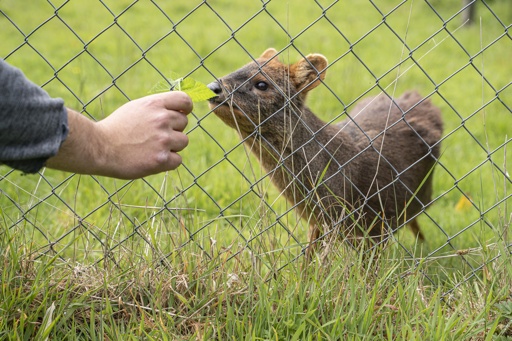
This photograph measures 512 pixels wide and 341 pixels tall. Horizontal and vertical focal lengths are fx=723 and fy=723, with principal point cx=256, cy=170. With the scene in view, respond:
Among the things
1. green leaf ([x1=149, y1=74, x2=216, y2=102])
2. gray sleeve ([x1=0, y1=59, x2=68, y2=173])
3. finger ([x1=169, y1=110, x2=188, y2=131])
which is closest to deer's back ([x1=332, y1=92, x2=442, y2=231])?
green leaf ([x1=149, y1=74, x2=216, y2=102])

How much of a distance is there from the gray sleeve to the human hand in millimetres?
121

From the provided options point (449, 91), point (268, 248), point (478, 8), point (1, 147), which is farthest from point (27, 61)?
point (478, 8)

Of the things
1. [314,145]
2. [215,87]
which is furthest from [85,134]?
[314,145]

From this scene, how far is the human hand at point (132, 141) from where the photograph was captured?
247 centimetres

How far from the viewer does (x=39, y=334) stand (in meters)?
2.90

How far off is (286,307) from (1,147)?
1.38 metres

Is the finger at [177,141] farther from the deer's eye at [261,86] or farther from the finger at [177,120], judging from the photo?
the deer's eye at [261,86]

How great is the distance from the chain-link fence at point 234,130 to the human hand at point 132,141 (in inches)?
22.9

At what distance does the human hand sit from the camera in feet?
8.11

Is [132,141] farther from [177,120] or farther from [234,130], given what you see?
[234,130]

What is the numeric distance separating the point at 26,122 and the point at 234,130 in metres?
2.77

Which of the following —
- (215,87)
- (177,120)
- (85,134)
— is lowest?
(215,87)

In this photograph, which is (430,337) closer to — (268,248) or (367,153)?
(268,248)

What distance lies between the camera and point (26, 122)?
89.1 inches
